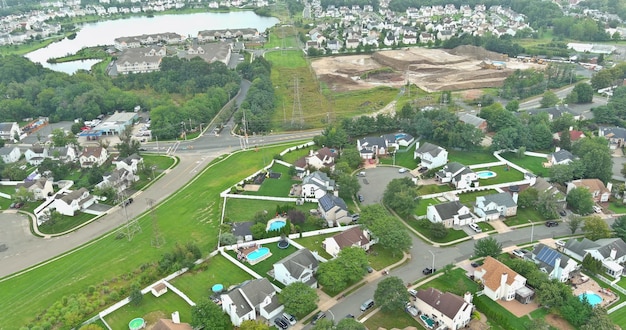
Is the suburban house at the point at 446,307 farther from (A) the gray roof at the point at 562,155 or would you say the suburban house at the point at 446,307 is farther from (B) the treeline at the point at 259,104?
(B) the treeline at the point at 259,104

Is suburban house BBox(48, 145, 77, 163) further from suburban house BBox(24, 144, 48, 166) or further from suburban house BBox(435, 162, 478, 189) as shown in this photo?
suburban house BBox(435, 162, 478, 189)

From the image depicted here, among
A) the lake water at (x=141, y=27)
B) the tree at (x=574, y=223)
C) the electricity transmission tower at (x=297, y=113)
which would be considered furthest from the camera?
the lake water at (x=141, y=27)

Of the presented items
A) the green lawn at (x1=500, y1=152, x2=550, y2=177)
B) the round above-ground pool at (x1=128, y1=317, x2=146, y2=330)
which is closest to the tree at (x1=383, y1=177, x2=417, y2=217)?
the green lawn at (x1=500, y1=152, x2=550, y2=177)

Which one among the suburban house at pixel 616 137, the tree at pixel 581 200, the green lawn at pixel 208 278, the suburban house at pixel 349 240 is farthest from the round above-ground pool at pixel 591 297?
the suburban house at pixel 616 137

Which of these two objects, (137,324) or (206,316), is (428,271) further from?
(137,324)

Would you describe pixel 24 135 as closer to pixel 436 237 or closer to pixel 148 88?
pixel 148 88
